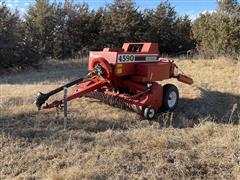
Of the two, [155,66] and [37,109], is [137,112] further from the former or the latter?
[37,109]

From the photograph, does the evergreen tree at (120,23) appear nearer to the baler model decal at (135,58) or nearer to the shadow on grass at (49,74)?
the shadow on grass at (49,74)

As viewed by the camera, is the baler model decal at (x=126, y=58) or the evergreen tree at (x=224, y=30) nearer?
the baler model decal at (x=126, y=58)

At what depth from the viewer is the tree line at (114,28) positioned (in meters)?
16.8

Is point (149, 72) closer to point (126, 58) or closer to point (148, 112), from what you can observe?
point (126, 58)

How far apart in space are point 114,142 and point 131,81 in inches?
92.1

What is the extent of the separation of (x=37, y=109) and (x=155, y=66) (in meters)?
2.32

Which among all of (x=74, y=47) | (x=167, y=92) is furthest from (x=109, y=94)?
(x=74, y=47)

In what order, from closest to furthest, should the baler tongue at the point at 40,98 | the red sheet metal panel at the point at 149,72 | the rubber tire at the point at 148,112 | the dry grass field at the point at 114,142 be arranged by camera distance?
1. the dry grass field at the point at 114,142
2. the baler tongue at the point at 40,98
3. the rubber tire at the point at 148,112
4. the red sheet metal panel at the point at 149,72

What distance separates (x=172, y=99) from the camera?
311 inches

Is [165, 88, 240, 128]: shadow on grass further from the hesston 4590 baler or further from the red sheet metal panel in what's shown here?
the red sheet metal panel

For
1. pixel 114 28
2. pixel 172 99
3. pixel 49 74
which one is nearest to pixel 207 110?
pixel 172 99

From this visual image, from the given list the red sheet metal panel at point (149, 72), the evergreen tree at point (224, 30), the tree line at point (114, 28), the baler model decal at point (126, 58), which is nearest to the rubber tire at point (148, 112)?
the red sheet metal panel at point (149, 72)

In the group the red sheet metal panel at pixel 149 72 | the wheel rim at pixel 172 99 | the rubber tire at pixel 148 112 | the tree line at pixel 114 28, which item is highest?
the tree line at pixel 114 28

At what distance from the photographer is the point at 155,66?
25.0 feet
